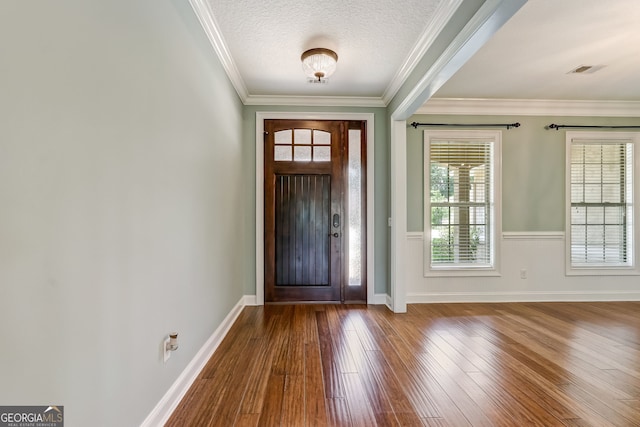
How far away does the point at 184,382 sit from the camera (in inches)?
71.5

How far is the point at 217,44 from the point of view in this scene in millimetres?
2418

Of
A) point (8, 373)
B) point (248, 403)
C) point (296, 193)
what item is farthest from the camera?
point (296, 193)

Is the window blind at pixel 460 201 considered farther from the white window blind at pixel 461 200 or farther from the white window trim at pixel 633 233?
the white window trim at pixel 633 233

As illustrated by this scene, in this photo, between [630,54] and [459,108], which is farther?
[459,108]

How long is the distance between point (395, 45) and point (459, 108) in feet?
5.69

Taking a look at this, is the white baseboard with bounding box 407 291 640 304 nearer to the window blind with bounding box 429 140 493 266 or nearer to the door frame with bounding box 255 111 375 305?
the window blind with bounding box 429 140 493 266

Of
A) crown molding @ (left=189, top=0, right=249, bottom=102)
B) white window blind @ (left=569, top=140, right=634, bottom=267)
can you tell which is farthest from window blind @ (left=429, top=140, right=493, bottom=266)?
crown molding @ (left=189, top=0, right=249, bottom=102)

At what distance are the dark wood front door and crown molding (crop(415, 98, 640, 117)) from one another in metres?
1.43

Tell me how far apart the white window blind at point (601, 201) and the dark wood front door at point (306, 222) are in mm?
3145

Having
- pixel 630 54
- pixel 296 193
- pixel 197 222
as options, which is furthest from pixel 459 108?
pixel 197 222

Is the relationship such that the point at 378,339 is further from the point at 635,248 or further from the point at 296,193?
the point at 635,248

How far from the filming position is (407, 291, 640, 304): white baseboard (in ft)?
12.5

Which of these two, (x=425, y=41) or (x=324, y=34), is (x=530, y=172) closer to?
(x=425, y=41)

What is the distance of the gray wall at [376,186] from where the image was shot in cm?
371
